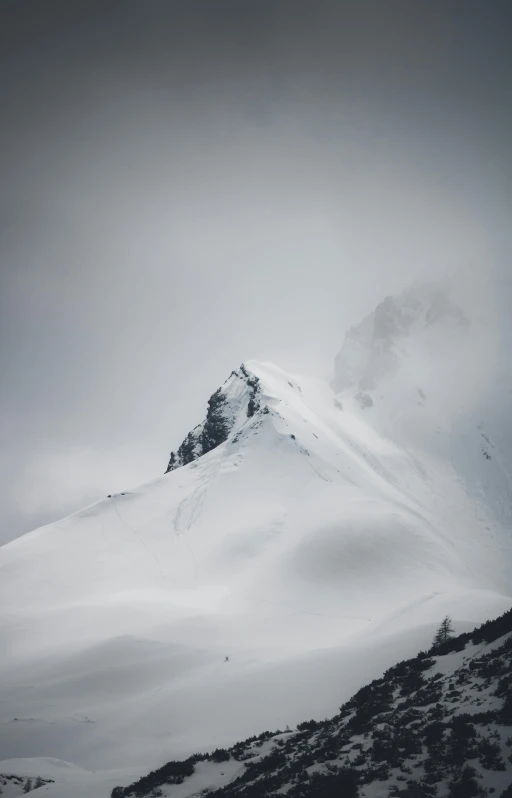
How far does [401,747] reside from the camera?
13867 millimetres

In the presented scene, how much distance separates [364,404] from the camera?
177500 millimetres

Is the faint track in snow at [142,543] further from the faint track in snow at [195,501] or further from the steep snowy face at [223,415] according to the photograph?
the steep snowy face at [223,415]

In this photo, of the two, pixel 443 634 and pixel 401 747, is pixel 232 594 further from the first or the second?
pixel 401 747

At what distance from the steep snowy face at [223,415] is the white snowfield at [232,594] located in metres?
1.61

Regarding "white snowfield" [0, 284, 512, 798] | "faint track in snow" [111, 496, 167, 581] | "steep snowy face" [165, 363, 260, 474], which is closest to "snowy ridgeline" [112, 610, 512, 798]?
"white snowfield" [0, 284, 512, 798]

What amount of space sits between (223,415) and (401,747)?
416 ft

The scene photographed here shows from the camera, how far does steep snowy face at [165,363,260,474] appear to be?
132 metres

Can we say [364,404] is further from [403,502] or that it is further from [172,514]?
[172,514]

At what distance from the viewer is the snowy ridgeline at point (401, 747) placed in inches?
457

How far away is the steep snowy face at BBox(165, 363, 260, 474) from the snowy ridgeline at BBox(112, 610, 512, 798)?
10206cm

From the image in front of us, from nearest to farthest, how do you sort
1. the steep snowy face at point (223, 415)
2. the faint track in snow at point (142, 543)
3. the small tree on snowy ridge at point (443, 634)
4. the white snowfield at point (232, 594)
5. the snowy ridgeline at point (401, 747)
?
the snowy ridgeline at point (401, 747), the white snowfield at point (232, 594), the small tree on snowy ridge at point (443, 634), the faint track in snow at point (142, 543), the steep snowy face at point (223, 415)

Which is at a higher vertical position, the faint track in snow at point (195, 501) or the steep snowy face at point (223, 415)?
the steep snowy face at point (223, 415)

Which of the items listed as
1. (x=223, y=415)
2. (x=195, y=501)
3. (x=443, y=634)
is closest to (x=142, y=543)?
(x=195, y=501)

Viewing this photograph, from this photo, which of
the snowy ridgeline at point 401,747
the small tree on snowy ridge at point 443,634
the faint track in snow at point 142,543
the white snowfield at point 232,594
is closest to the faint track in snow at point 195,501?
the white snowfield at point 232,594
